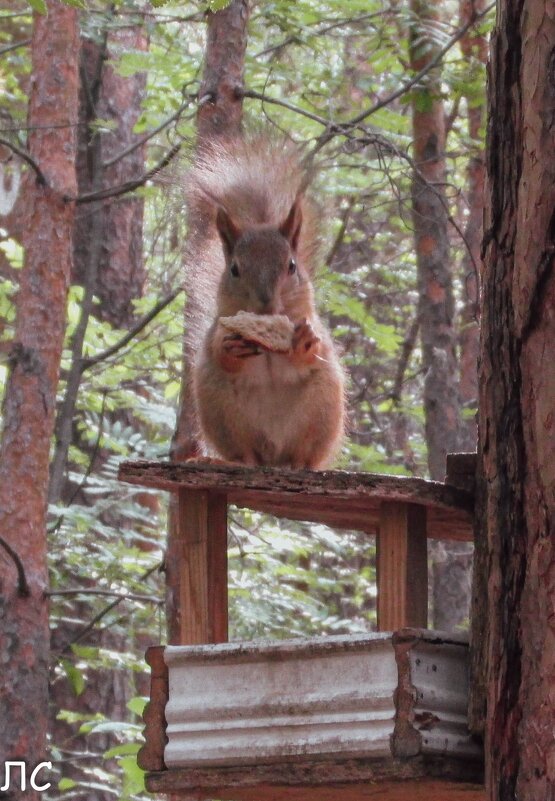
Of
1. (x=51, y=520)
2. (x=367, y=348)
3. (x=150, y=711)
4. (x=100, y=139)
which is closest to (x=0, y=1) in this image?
(x=100, y=139)

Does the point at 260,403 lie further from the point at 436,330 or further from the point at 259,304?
the point at 436,330

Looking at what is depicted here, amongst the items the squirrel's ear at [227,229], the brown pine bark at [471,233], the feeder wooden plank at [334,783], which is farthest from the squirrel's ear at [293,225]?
the brown pine bark at [471,233]

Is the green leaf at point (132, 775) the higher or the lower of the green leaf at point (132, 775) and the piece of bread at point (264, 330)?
the lower

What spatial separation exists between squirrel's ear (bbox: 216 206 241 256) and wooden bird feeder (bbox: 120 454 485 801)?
978 millimetres

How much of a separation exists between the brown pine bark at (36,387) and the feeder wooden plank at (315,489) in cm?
215

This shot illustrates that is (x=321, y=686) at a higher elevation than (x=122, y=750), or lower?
higher

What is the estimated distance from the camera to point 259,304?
316cm

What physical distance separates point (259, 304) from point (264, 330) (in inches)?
13.7

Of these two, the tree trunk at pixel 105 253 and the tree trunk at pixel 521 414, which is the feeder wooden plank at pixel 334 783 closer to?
the tree trunk at pixel 521 414

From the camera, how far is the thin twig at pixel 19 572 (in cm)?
444

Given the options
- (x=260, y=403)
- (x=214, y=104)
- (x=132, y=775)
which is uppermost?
(x=214, y=104)

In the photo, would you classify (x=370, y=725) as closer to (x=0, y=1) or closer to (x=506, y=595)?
(x=506, y=595)

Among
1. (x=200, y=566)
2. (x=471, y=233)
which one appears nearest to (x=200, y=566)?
(x=200, y=566)

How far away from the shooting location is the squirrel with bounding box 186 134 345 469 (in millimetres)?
3096
